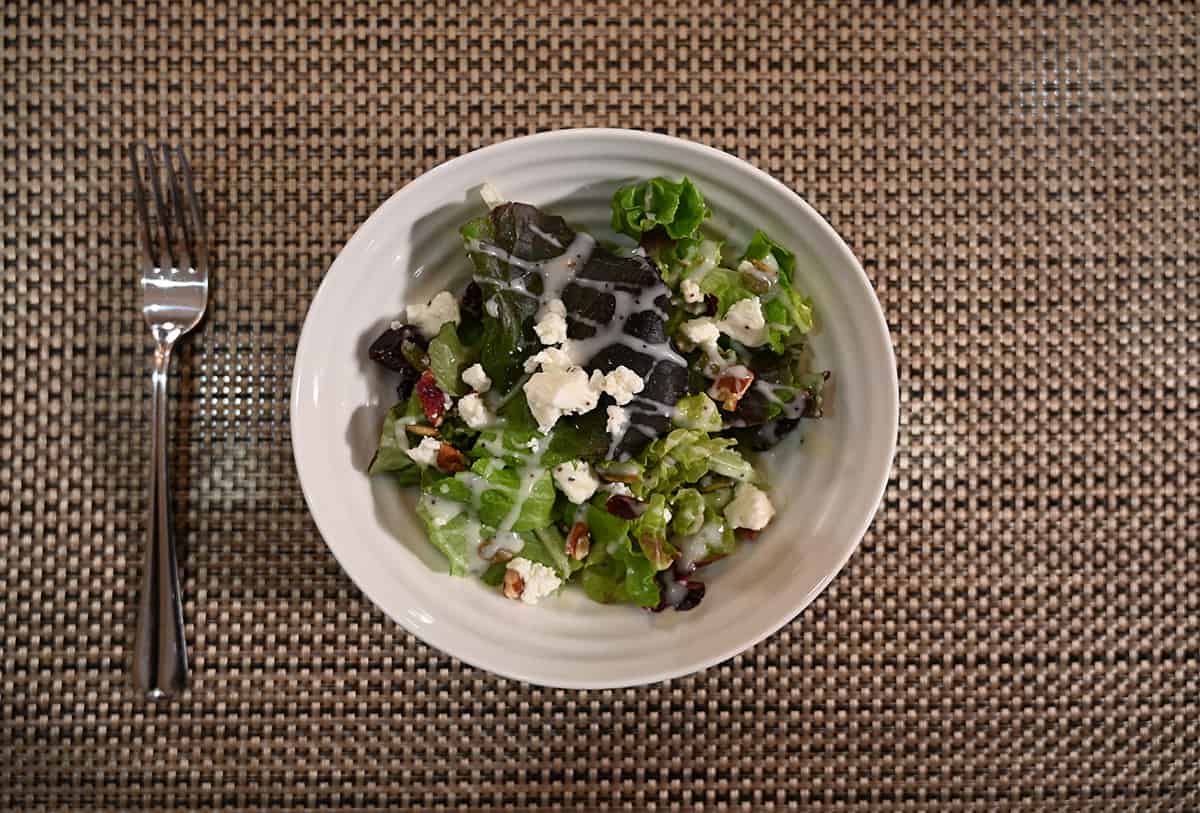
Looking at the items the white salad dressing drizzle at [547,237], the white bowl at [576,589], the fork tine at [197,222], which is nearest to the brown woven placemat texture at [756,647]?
the fork tine at [197,222]

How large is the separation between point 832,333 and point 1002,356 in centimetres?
35

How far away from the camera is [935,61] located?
1.46m

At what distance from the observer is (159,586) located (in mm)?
1381

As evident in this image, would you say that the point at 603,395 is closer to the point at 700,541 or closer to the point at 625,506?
the point at 625,506

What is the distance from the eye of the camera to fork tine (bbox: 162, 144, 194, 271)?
1384 millimetres

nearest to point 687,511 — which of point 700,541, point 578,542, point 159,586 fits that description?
point 700,541

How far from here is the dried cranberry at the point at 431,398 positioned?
1.23 m

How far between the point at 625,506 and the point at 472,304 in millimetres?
358

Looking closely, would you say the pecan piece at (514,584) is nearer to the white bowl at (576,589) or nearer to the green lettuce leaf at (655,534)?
the white bowl at (576,589)

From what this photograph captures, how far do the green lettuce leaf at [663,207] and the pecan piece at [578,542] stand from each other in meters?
0.42

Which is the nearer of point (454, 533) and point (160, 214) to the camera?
point (454, 533)

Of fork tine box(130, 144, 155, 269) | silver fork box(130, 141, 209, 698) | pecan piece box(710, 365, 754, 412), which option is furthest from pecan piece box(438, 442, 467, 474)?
fork tine box(130, 144, 155, 269)

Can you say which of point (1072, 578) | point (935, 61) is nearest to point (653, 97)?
point (935, 61)

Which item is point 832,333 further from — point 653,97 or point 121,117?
point 121,117
